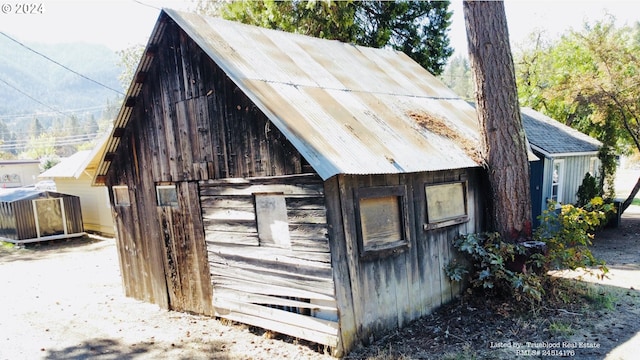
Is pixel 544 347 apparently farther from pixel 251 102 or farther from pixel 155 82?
pixel 155 82

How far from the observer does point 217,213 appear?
7062 millimetres

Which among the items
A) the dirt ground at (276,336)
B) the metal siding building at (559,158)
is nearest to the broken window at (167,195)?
the dirt ground at (276,336)

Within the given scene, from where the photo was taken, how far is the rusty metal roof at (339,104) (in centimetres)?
543

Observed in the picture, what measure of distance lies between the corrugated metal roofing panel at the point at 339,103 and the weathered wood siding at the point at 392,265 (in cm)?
45

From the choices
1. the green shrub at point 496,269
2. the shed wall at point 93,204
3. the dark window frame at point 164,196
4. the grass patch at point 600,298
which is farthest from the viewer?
the shed wall at point 93,204

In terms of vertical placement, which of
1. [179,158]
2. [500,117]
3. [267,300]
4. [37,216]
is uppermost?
[500,117]

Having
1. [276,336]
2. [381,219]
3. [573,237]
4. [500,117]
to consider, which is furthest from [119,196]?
[573,237]

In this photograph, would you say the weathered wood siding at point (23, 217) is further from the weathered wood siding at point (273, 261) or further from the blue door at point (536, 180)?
the blue door at point (536, 180)

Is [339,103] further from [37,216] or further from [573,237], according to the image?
[37,216]

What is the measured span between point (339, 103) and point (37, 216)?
1688cm

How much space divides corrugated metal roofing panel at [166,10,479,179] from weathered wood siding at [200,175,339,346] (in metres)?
0.71

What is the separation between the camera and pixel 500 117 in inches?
283

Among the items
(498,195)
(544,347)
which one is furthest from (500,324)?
(498,195)

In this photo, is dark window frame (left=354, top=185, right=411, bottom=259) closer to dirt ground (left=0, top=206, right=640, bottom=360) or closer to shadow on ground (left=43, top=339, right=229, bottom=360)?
dirt ground (left=0, top=206, right=640, bottom=360)
